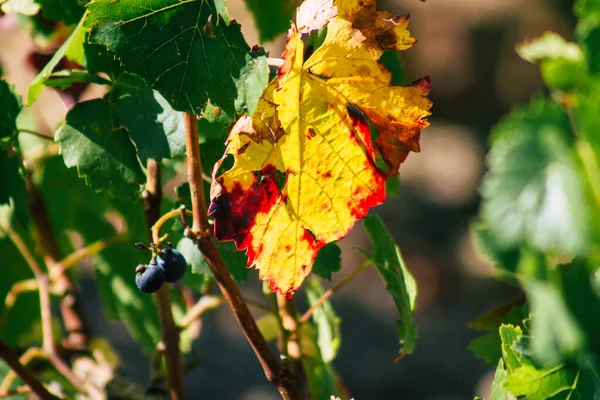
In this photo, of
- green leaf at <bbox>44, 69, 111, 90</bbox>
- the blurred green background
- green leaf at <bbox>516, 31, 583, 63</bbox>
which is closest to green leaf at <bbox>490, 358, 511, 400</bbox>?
green leaf at <bbox>516, 31, 583, 63</bbox>

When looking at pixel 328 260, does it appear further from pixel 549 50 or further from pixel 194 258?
pixel 549 50

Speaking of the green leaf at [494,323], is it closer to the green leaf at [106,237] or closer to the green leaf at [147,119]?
the green leaf at [147,119]

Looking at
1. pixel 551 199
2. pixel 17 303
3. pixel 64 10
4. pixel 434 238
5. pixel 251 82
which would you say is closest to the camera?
pixel 551 199

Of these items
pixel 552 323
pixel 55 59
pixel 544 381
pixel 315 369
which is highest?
pixel 55 59

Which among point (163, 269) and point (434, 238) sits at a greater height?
point (163, 269)

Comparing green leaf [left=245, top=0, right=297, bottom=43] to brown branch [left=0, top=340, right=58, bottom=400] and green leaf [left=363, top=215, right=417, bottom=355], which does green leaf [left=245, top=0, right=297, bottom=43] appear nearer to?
green leaf [left=363, top=215, right=417, bottom=355]

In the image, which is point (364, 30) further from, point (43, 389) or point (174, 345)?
point (43, 389)

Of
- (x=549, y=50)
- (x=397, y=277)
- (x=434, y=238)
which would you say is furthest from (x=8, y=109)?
(x=434, y=238)

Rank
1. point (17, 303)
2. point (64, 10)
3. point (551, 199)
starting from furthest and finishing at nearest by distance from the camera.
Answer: point (17, 303) < point (64, 10) < point (551, 199)
